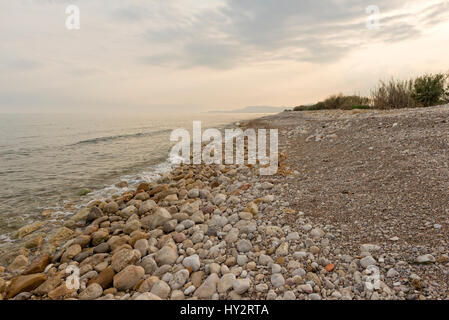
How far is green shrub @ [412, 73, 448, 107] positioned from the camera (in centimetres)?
1454

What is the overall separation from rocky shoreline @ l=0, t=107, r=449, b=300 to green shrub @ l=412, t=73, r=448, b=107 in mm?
16146

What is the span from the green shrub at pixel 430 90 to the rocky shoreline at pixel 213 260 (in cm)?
1615

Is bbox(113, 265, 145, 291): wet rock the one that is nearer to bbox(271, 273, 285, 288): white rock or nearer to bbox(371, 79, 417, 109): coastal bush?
bbox(271, 273, 285, 288): white rock

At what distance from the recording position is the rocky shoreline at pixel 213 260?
6.65 ft

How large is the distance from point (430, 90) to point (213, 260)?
1888 centimetres

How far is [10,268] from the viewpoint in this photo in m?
3.12

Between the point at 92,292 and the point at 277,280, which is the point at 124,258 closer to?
the point at 92,292

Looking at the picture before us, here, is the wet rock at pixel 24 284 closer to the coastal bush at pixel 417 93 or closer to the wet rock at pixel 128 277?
the wet rock at pixel 128 277

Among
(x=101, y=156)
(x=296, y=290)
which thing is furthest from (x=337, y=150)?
(x=101, y=156)

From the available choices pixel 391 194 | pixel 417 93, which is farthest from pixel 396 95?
pixel 391 194

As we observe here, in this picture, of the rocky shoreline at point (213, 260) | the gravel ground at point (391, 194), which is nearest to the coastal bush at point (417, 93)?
the gravel ground at point (391, 194)

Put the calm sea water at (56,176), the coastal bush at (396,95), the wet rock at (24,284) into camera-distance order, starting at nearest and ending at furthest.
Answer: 1. the wet rock at (24,284)
2. the calm sea water at (56,176)
3. the coastal bush at (396,95)
